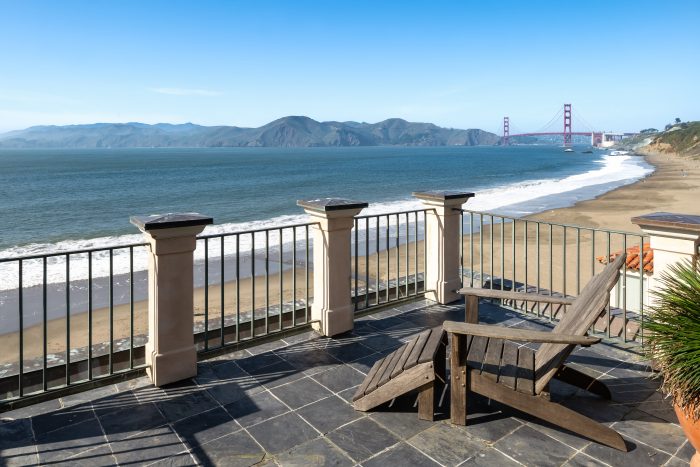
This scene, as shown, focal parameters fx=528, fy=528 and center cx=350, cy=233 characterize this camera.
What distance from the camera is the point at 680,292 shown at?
284 centimetres

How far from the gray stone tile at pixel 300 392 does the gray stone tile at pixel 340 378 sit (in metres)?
0.07

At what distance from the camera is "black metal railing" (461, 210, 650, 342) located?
211 inches

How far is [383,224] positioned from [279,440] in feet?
59.6

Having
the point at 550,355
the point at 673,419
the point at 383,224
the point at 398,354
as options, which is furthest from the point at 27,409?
the point at 383,224

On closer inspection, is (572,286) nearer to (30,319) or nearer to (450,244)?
(450,244)

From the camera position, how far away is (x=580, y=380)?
3.67 meters

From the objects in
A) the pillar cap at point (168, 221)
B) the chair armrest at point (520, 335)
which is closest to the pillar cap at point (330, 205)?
the pillar cap at point (168, 221)

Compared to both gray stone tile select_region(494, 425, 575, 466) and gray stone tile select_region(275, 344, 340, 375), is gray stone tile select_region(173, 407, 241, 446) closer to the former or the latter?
gray stone tile select_region(275, 344, 340, 375)

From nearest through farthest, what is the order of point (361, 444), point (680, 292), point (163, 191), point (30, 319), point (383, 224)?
1. point (680, 292)
2. point (361, 444)
3. point (30, 319)
4. point (383, 224)
5. point (163, 191)

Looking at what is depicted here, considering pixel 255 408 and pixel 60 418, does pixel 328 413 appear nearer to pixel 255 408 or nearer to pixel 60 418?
pixel 255 408

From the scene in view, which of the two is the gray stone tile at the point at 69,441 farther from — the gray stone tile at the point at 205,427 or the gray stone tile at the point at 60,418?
the gray stone tile at the point at 205,427

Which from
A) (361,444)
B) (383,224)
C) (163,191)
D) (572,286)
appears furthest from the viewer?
(163,191)

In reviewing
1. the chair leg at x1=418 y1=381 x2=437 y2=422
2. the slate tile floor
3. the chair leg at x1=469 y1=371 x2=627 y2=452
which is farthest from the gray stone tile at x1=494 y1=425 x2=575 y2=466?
the chair leg at x1=418 y1=381 x2=437 y2=422

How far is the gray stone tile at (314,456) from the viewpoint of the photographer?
3008 mm
